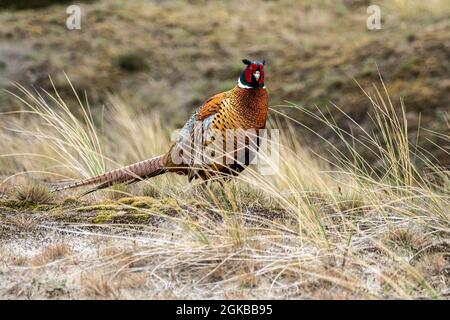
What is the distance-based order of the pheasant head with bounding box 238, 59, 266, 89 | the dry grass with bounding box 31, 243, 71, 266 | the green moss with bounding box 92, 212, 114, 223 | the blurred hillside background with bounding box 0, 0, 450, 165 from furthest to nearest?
the blurred hillside background with bounding box 0, 0, 450, 165
the pheasant head with bounding box 238, 59, 266, 89
the green moss with bounding box 92, 212, 114, 223
the dry grass with bounding box 31, 243, 71, 266

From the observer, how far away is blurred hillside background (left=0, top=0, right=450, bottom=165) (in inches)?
547

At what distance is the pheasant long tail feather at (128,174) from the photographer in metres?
5.91

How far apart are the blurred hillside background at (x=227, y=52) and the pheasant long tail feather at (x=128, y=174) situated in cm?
625

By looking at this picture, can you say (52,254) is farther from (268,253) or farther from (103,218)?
(268,253)

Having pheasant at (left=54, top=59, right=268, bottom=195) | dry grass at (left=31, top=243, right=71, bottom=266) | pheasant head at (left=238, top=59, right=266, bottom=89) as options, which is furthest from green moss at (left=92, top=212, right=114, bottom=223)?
pheasant head at (left=238, top=59, right=266, bottom=89)

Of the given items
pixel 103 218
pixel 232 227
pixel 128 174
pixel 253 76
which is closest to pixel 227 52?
pixel 128 174

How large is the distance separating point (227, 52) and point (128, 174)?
1296 centimetres

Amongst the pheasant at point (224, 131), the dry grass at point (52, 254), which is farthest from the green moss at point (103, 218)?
the dry grass at point (52, 254)

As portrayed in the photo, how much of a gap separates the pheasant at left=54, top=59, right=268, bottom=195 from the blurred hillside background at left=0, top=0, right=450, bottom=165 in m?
6.24

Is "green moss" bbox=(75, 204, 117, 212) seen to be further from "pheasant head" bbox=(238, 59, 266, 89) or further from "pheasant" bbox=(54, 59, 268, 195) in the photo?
"pheasant head" bbox=(238, 59, 266, 89)

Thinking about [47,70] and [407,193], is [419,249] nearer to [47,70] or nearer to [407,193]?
[407,193]

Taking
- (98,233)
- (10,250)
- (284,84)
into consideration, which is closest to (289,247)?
(98,233)

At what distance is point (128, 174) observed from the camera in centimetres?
→ 589

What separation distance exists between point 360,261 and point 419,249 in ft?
2.27
